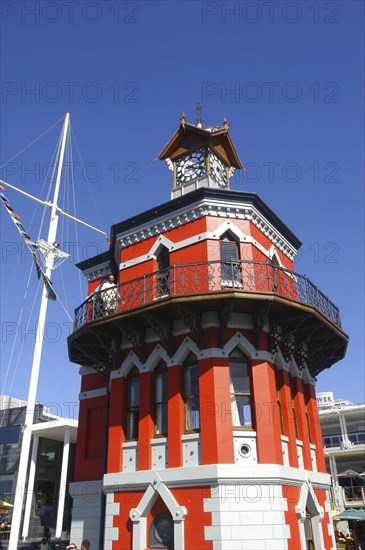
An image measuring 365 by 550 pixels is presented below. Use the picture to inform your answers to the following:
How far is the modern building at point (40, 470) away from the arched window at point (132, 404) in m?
19.1

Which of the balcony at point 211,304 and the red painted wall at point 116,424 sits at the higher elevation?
the balcony at point 211,304

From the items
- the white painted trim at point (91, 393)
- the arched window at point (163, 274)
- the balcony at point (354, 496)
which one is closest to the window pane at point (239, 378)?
the arched window at point (163, 274)

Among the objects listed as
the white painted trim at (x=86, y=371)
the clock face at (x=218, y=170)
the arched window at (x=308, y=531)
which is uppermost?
the clock face at (x=218, y=170)

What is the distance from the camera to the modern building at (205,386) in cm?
1304

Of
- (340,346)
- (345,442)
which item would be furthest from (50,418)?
(340,346)

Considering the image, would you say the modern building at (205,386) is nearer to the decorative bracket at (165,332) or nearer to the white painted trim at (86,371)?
the decorative bracket at (165,332)

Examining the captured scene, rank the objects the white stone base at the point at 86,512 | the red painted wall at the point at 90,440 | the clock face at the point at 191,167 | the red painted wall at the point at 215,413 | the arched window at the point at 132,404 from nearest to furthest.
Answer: the red painted wall at the point at 215,413 → the arched window at the point at 132,404 → the white stone base at the point at 86,512 → the red painted wall at the point at 90,440 → the clock face at the point at 191,167

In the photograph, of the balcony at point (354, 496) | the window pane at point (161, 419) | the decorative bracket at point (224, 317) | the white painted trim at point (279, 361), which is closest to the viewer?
the decorative bracket at point (224, 317)

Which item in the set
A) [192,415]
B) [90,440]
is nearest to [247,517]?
[192,415]

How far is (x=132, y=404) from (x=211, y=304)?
4.75 m

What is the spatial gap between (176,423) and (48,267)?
10609 millimetres

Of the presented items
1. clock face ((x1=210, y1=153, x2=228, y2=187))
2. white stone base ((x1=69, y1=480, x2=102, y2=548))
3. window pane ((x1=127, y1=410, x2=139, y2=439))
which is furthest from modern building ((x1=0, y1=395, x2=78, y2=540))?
clock face ((x1=210, y1=153, x2=228, y2=187))

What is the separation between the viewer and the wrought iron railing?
14.9 meters

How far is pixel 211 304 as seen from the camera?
14.3 meters
